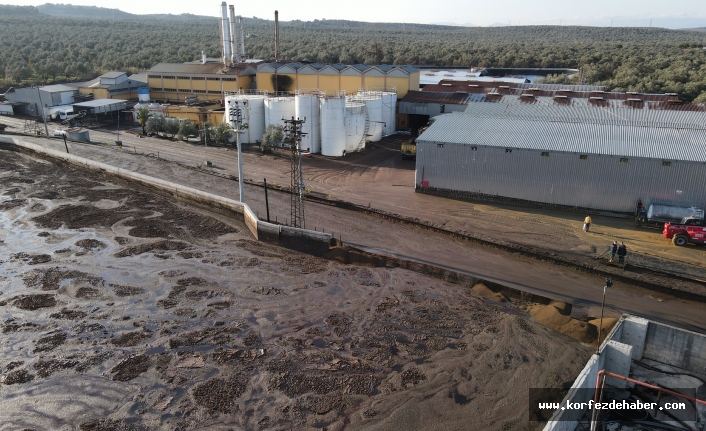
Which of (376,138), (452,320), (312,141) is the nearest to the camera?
(452,320)

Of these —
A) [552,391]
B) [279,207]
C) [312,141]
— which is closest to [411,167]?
[312,141]

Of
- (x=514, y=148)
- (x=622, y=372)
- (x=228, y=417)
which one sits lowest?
(x=228, y=417)

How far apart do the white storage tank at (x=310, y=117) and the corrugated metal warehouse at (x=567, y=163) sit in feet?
36.2

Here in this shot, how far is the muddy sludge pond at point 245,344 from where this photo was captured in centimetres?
1270

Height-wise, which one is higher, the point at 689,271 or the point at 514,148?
the point at 514,148

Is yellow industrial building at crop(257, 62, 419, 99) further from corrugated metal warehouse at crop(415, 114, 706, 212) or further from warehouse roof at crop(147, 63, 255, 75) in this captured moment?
corrugated metal warehouse at crop(415, 114, 706, 212)

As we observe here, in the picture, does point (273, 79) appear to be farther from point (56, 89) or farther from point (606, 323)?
point (606, 323)

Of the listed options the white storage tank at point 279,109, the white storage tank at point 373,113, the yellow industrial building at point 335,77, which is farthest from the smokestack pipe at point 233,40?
the white storage tank at point 373,113

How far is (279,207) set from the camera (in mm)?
26969

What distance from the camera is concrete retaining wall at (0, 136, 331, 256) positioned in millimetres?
22469

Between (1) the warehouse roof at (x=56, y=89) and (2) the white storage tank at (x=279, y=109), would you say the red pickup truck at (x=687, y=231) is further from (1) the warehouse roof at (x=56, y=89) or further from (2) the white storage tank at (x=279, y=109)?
(1) the warehouse roof at (x=56, y=89)

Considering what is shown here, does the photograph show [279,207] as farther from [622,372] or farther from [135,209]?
[622,372]

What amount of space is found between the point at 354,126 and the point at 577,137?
54.8 feet

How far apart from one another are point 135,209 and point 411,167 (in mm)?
17973
